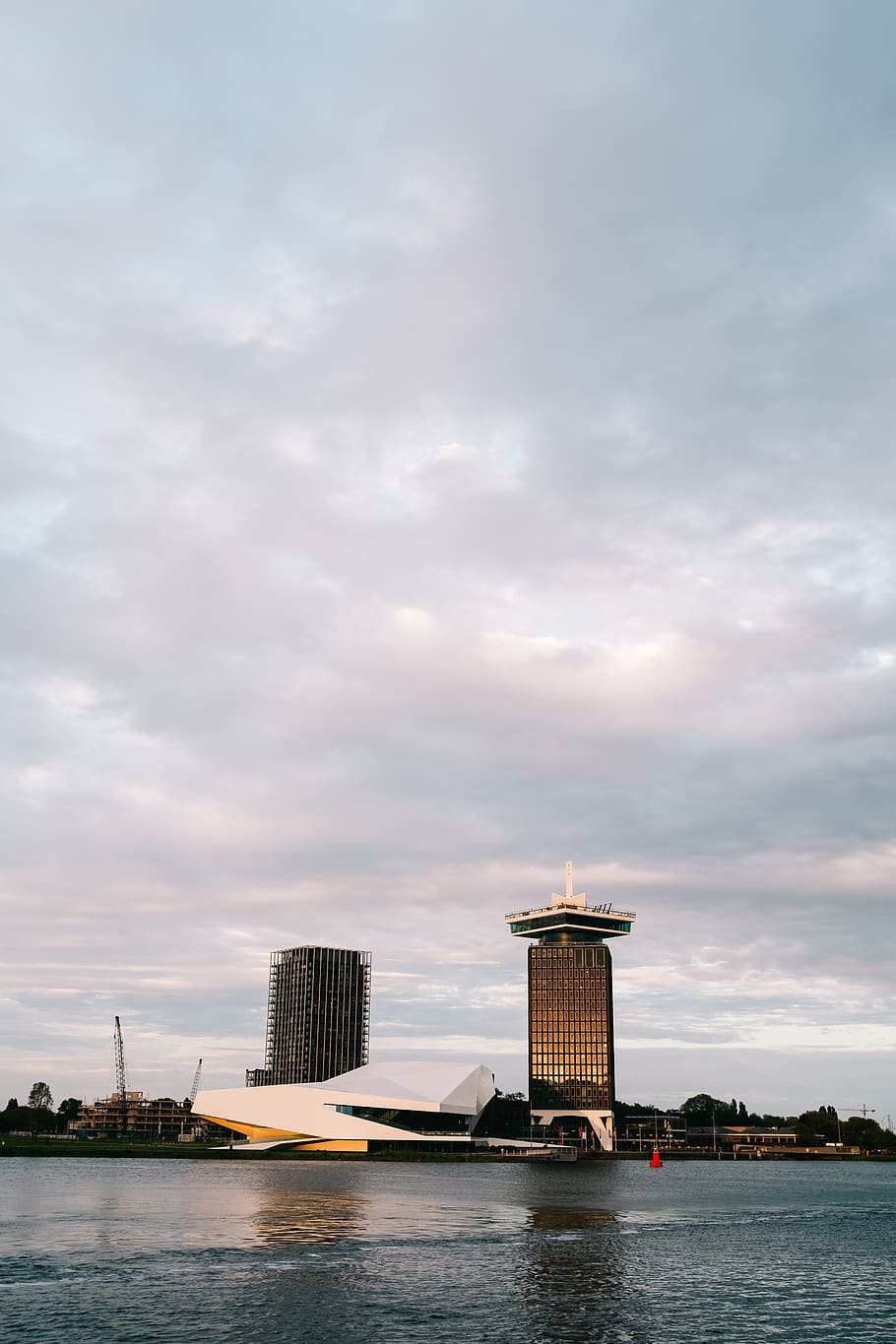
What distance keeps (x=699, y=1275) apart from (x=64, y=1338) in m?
34.5

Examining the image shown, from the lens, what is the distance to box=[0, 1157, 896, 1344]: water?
47062mm

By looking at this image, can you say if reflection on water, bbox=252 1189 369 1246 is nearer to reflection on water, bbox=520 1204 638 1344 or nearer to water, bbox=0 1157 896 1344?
water, bbox=0 1157 896 1344

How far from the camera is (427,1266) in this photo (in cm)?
6194

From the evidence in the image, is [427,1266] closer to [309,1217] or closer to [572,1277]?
[572,1277]

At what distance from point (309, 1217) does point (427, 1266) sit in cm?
2637

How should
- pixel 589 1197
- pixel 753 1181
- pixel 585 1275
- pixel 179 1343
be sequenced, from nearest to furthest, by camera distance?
pixel 179 1343
pixel 585 1275
pixel 589 1197
pixel 753 1181

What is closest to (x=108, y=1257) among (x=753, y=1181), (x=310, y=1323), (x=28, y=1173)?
(x=310, y=1323)

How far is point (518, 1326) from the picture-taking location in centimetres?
4716

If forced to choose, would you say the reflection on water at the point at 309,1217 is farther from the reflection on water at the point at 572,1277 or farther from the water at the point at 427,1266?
the reflection on water at the point at 572,1277

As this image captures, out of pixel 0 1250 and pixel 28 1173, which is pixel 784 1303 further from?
pixel 28 1173

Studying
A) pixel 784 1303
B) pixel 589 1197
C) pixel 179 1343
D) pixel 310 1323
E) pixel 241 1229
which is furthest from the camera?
pixel 589 1197

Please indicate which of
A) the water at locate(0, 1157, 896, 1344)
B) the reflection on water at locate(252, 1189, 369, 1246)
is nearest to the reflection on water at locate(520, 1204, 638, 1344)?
the water at locate(0, 1157, 896, 1344)

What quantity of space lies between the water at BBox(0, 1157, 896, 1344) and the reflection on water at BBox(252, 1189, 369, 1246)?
258 millimetres

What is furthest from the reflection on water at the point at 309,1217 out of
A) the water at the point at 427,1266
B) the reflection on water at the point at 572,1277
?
the reflection on water at the point at 572,1277
